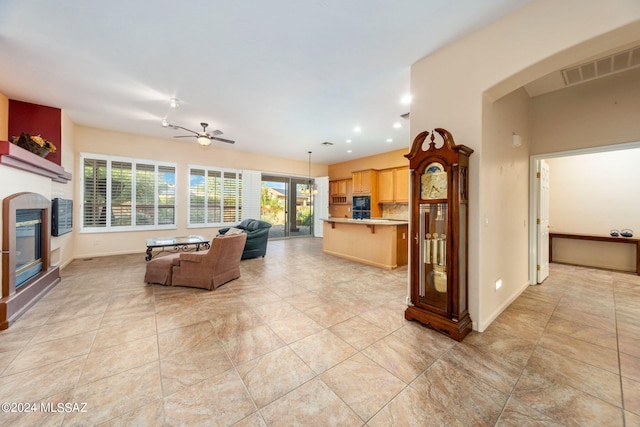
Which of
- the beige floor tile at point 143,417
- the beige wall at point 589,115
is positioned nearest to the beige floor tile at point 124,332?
the beige floor tile at point 143,417

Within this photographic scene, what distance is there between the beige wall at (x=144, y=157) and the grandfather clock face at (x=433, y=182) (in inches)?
254

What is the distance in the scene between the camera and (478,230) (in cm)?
239

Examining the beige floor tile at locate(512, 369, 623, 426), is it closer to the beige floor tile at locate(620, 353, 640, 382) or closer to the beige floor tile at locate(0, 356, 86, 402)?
the beige floor tile at locate(620, 353, 640, 382)

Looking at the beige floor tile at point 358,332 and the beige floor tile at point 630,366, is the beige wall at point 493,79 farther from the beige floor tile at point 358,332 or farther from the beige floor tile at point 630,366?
the beige floor tile at point 358,332

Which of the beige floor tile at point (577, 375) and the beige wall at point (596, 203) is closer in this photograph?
the beige floor tile at point (577, 375)

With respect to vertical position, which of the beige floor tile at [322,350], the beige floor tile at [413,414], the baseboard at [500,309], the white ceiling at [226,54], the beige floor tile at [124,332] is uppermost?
the white ceiling at [226,54]

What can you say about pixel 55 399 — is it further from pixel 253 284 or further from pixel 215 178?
pixel 215 178

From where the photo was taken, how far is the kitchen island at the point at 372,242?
4.88 meters

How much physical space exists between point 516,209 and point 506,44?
2.11 m

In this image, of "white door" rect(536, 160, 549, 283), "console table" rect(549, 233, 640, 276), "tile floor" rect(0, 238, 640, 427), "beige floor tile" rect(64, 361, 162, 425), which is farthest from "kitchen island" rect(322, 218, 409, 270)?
"beige floor tile" rect(64, 361, 162, 425)

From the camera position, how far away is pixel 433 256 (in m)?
2.55

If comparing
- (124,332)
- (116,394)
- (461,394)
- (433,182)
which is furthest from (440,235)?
(124,332)

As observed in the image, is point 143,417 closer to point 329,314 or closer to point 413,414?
point 413,414

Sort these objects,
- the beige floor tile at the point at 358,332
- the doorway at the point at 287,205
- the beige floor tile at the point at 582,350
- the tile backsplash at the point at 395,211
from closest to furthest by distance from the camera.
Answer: the beige floor tile at the point at 582,350 < the beige floor tile at the point at 358,332 < the tile backsplash at the point at 395,211 < the doorway at the point at 287,205
